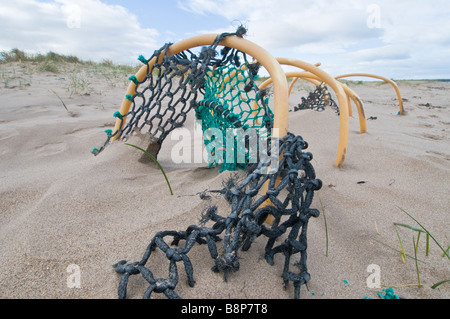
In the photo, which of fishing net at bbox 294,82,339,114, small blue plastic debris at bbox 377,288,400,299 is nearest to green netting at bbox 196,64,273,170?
small blue plastic debris at bbox 377,288,400,299

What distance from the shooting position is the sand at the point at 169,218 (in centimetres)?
88

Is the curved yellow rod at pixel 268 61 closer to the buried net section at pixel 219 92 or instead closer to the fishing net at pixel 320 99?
the buried net section at pixel 219 92

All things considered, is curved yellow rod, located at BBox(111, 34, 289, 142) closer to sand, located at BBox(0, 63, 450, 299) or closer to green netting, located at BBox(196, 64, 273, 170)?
green netting, located at BBox(196, 64, 273, 170)

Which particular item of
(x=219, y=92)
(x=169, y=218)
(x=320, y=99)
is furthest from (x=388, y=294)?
(x=320, y=99)

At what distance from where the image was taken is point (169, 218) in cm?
122

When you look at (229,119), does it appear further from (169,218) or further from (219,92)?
(169,218)

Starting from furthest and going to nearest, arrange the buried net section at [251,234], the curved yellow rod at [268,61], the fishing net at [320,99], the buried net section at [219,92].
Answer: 1. the fishing net at [320,99]
2. the buried net section at [219,92]
3. the curved yellow rod at [268,61]
4. the buried net section at [251,234]

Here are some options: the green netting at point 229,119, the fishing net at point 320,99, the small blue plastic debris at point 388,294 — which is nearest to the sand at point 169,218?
the small blue plastic debris at point 388,294

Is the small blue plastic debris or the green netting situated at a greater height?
the green netting

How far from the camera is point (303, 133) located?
322cm

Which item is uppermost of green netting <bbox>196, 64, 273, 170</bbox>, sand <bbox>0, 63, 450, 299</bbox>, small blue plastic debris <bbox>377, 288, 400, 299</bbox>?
green netting <bbox>196, 64, 273, 170</bbox>

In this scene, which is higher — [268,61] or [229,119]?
[268,61]

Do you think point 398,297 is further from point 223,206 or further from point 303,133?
point 303,133

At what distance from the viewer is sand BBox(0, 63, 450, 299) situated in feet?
2.88
